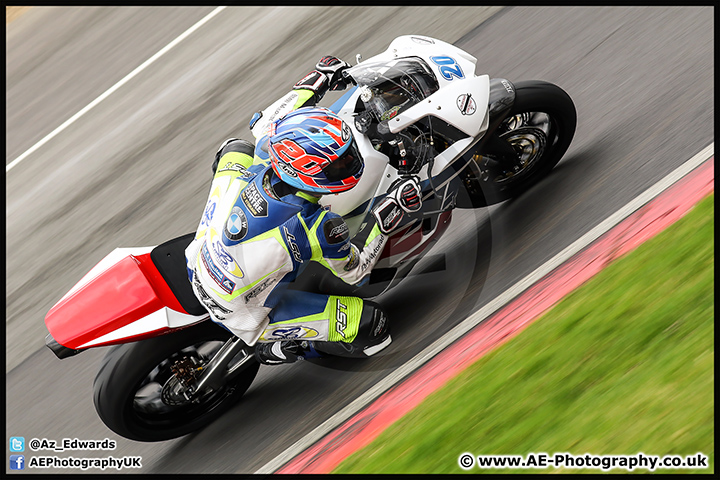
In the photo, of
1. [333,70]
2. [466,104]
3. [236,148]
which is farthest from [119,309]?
[466,104]

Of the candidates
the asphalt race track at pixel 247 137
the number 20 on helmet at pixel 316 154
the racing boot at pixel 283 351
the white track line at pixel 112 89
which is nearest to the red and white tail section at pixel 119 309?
the racing boot at pixel 283 351

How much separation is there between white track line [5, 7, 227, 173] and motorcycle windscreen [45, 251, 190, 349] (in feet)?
14.4

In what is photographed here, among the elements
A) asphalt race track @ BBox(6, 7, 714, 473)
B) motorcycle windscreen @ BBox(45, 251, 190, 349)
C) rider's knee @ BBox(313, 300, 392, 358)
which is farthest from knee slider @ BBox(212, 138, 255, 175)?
asphalt race track @ BBox(6, 7, 714, 473)

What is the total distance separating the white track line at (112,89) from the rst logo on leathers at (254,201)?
499 cm

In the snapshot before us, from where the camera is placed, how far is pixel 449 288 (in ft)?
17.4

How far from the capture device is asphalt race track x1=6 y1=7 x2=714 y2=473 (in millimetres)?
5250

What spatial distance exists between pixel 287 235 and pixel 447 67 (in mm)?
1560

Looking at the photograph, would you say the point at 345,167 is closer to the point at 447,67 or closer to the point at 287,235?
the point at 287,235

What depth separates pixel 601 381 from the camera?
4.06m

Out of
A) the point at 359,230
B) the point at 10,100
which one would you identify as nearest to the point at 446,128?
the point at 359,230

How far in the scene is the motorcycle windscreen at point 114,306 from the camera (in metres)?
4.42

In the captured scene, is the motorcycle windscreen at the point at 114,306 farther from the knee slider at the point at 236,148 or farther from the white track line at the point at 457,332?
the white track line at the point at 457,332

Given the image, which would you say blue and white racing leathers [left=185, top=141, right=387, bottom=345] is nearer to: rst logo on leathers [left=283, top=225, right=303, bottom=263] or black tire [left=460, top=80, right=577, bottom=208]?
rst logo on leathers [left=283, top=225, right=303, bottom=263]

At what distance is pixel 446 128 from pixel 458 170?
1.12ft
